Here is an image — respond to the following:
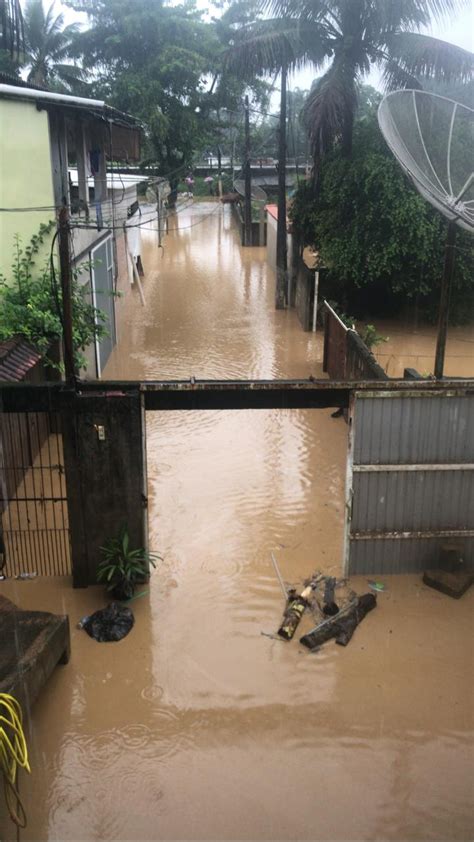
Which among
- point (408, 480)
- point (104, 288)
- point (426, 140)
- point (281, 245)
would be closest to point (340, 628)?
point (408, 480)

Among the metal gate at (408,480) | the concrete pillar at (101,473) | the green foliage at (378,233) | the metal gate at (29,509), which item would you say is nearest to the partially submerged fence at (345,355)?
the metal gate at (408,480)

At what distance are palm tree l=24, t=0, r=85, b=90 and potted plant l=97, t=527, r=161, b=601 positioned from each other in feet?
94.2

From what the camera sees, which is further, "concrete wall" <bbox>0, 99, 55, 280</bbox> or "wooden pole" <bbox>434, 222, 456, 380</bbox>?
"concrete wall" <bbox>0, 99, 55, 280</bbox>

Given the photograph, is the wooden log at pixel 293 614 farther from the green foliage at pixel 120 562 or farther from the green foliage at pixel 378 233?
the green foliage at pixel 378 233

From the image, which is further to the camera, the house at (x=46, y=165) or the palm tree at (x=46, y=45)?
the palm tree at (x=46, y=45)

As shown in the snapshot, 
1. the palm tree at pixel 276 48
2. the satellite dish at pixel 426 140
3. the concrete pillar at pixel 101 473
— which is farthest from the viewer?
the palm tree at pixel 276 48

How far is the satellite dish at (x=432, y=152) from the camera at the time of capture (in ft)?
25.7

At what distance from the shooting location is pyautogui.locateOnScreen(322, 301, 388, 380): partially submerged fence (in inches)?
447

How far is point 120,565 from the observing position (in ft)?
26.2

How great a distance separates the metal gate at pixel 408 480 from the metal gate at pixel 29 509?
3.48m

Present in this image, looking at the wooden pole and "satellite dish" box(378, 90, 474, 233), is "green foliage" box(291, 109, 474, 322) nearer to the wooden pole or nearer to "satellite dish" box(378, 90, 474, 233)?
"satellite dish" box(378, 90, 474, 233)

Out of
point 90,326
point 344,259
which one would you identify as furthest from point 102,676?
point 344,259

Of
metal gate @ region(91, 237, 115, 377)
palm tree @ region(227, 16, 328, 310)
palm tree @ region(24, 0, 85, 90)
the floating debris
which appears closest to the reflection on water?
metal gate @ region(91, 237, 115, 377)

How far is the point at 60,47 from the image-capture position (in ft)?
106
